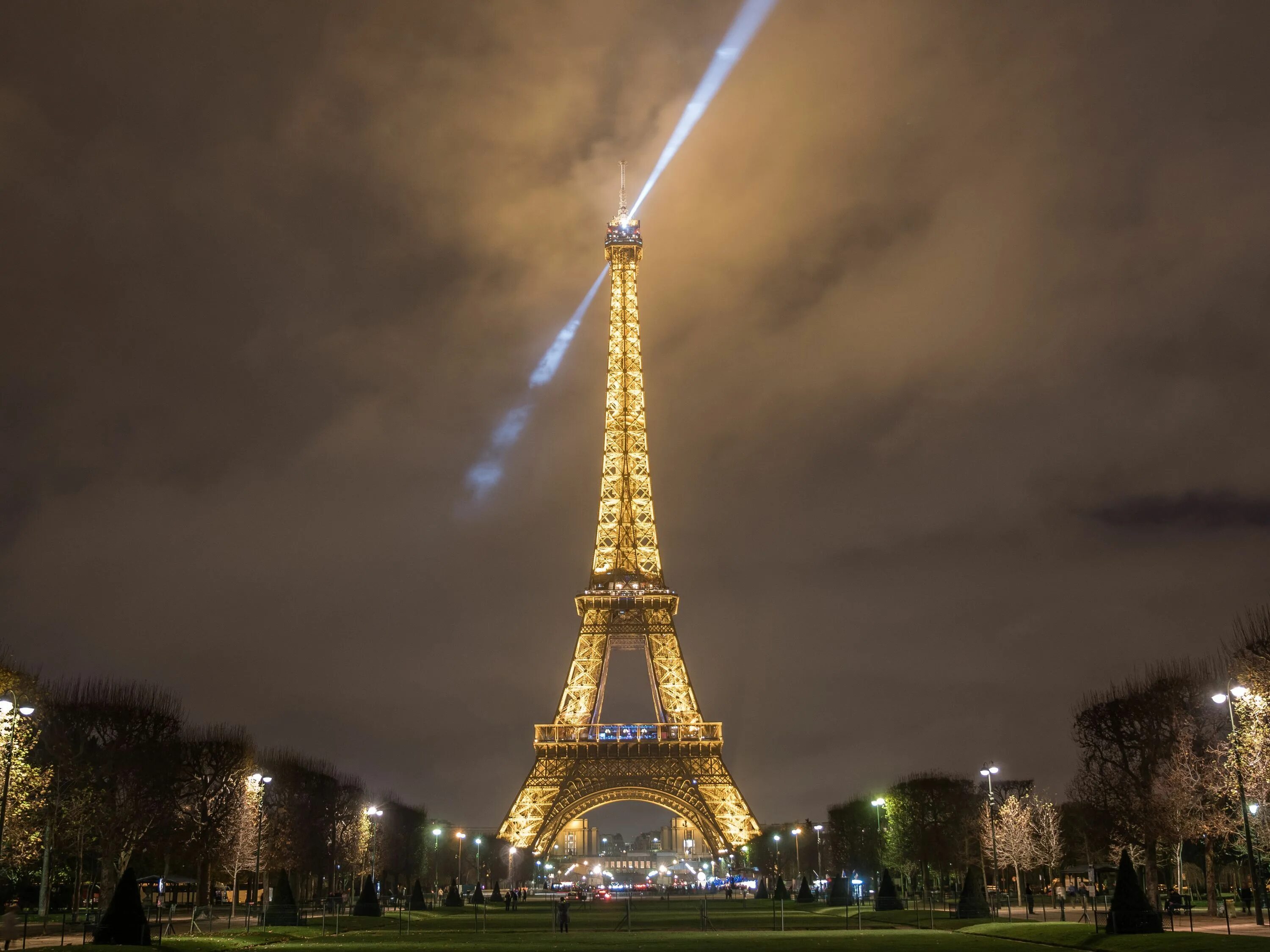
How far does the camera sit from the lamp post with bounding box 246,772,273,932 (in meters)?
57.4

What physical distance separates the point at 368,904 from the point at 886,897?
98.2 ft

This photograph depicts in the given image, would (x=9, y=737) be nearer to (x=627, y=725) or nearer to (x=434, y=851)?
(x=627, y=725)

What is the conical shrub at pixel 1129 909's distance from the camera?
3969 centimetres

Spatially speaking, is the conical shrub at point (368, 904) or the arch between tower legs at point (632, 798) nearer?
the conical shrub at point (368, 904)

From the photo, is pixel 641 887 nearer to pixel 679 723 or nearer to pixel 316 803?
pixel 679 723

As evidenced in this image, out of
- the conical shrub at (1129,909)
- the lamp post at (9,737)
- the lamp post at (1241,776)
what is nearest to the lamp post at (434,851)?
the lamp post at (9,737)

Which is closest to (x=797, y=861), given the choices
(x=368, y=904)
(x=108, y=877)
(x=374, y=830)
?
(x=374, y=830)

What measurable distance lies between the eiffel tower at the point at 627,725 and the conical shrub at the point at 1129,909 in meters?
61.2

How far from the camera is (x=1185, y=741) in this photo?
60906 millimetres

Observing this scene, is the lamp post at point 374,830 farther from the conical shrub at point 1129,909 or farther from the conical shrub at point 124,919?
the conical shrub at point 1129,909

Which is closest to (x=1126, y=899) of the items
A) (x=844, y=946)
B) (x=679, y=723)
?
(x=844, y=946)

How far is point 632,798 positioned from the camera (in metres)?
106

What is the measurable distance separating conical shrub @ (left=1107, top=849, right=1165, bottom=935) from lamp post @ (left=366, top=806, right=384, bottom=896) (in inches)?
1846

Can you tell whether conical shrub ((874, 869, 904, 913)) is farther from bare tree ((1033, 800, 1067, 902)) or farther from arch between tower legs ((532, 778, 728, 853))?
arch between tower legs ((532, 778, 728, 853))
